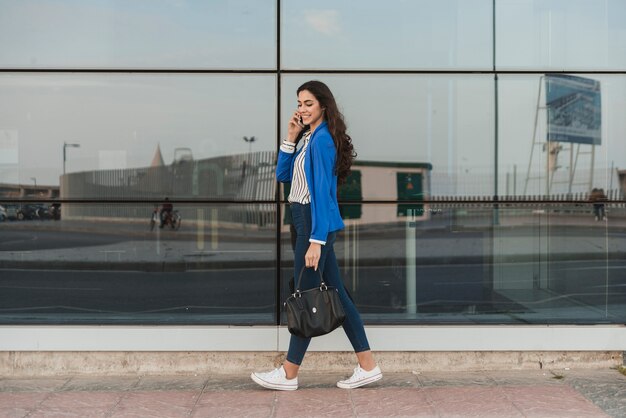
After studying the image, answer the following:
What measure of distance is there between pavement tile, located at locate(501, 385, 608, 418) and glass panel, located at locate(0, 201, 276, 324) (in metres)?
1.98

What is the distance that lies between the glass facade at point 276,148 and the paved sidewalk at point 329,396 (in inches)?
21.4

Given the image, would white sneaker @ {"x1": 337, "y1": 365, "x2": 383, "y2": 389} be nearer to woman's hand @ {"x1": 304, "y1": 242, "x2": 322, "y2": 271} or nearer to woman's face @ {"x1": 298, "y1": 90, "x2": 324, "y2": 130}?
woman's hand @ {"x1": 304, "y1": 242, "x2": 322, "y2": 271}

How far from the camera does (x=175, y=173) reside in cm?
654

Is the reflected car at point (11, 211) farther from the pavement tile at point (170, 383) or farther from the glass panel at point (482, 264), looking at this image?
the glass panel at point (482, 264)

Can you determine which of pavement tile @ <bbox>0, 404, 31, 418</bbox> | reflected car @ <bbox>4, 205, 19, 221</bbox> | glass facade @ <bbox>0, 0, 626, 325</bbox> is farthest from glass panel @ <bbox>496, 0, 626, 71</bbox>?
pavement tile @ <bbox>0, 404, 31, 418</bbox>

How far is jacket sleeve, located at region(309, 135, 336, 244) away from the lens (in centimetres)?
543

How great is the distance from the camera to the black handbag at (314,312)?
214 inches

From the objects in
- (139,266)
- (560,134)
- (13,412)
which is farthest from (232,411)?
(560,134)

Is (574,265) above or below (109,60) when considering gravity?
below

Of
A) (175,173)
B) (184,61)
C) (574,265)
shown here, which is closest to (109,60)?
(184,61)

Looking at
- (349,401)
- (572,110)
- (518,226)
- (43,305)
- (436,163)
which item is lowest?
(349,401)

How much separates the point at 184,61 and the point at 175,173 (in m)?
0.87

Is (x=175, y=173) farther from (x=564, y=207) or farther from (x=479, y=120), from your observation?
(x=564, y=207)

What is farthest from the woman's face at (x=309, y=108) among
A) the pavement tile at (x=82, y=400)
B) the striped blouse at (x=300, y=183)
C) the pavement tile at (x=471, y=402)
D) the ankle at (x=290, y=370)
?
the pavement tile at (x=82, y=400)
